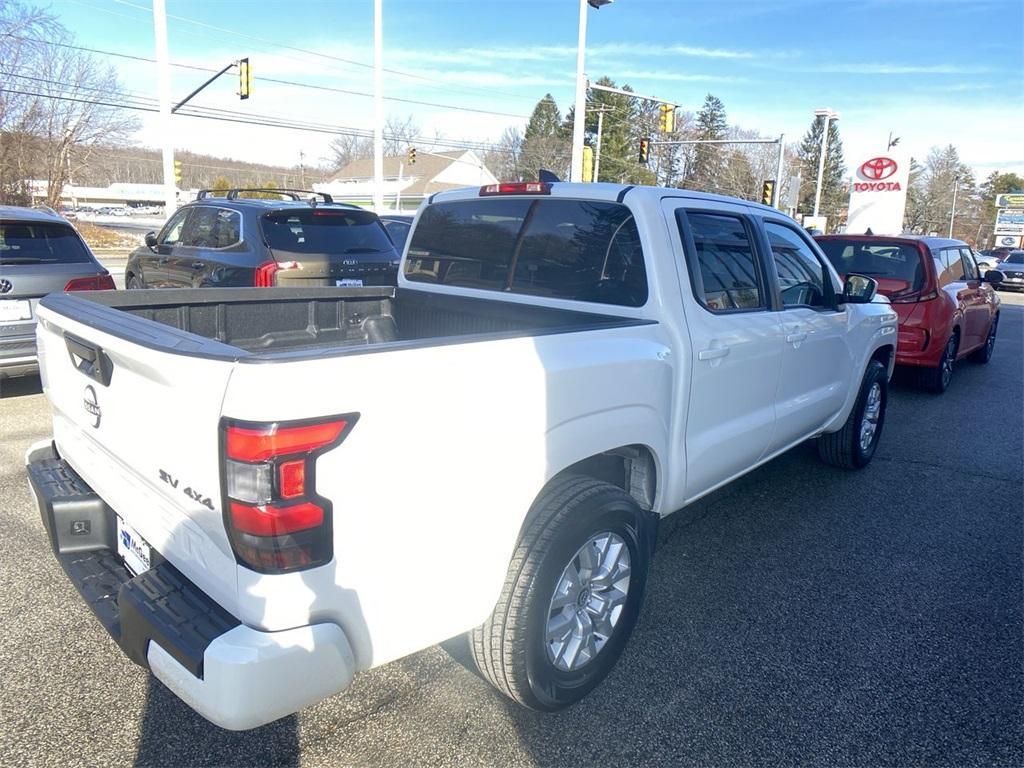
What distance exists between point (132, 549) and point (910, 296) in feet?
26.0

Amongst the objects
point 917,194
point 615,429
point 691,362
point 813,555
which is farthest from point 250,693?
point 917,194

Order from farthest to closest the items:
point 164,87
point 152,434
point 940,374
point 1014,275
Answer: point 1014,275
point 164,87
point 940,374
point 152,434

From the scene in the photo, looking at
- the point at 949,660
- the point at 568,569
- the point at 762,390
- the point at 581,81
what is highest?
the point at 581,81

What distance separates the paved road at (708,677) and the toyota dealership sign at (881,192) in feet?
68.1

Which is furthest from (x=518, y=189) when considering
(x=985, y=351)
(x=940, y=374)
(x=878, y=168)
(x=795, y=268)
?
(x=878, y=168)

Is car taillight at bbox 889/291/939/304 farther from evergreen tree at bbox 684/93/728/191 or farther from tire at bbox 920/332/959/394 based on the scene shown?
evergreen tree at bbox 684/93/728/191

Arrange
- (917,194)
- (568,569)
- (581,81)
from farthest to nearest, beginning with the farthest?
(917,194), (581,81), (568,569)

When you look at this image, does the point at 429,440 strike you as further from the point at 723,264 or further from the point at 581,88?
the point at 581,88

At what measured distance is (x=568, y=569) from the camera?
268 cm

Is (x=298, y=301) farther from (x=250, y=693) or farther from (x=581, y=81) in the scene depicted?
(x=581, y=81)

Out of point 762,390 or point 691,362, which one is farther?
point 762,390

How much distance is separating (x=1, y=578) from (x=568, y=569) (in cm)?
273

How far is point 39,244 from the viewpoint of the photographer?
20.3 feet

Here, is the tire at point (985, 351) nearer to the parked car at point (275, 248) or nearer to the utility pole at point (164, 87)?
the parked car at point (275, 248)
